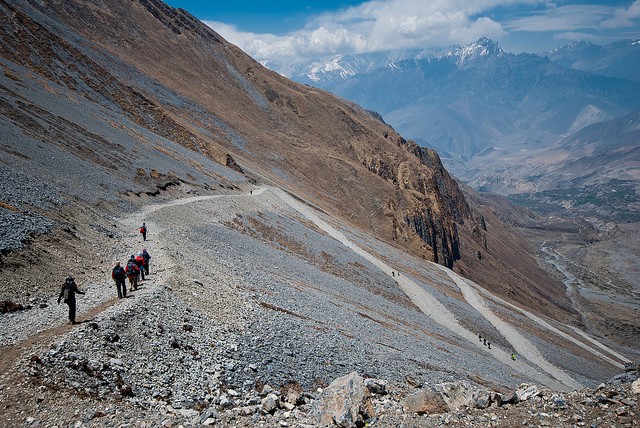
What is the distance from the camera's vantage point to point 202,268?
82.1ft

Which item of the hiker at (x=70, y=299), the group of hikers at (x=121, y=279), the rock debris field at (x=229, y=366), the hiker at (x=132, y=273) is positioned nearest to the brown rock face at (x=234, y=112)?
the group of hikers at (x=121, y=279)

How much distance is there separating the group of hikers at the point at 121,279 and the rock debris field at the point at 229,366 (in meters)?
0.58

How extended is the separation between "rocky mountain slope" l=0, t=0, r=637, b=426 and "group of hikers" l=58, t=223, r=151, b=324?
720 millimetres

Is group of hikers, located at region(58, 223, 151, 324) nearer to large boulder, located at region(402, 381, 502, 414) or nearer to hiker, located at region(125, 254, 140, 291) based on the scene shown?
hiker, located at region(125, 254, 140, 291)

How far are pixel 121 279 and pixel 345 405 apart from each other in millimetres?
10612

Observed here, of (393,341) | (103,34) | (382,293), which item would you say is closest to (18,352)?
(393,341)

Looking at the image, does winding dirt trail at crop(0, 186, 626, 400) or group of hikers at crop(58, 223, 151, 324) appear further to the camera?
group of hikers at crop(58, 223, 151, 324)

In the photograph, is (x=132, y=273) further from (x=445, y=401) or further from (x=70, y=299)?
(x=445, y=401)

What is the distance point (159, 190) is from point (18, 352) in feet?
116

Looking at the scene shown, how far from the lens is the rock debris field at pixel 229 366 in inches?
460

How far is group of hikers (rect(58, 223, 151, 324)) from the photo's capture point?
48.5 ft

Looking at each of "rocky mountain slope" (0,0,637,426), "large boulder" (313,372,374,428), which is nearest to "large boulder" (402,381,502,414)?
"rocky mountain slope" (0,0,637,426)

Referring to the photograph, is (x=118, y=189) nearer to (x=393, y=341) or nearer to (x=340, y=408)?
(x=393, y=341)

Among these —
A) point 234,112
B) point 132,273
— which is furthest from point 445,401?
point 234,112
